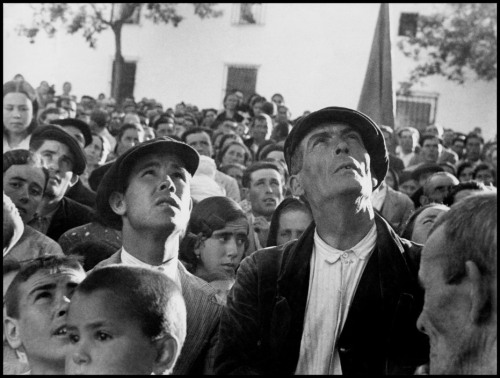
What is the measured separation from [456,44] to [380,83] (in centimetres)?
1712

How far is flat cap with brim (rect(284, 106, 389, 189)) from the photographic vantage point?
10.4 feet

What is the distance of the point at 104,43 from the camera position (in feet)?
100

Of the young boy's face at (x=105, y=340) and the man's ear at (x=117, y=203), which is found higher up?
the man's ear at (x=117, y=203)

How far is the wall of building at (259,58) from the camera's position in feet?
87.7

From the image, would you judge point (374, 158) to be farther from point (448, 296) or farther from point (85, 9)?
point (85, 9)

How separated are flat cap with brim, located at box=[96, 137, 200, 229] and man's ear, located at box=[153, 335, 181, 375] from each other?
1302 mm

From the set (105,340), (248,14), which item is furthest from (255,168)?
(248,14)

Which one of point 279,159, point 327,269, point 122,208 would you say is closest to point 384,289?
point 327,269

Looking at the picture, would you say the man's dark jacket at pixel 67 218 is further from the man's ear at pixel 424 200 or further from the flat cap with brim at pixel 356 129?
the man's ear at pixel 424 200

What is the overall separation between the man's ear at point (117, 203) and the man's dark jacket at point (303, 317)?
3.30ft

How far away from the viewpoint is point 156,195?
11.8 ft

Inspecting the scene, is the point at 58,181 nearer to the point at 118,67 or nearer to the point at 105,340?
the point at 105,340

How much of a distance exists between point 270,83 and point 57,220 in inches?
908

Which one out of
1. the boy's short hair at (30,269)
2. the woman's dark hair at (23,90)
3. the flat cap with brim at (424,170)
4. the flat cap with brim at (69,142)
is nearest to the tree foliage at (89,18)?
the woman's dark hair at (23,90)
